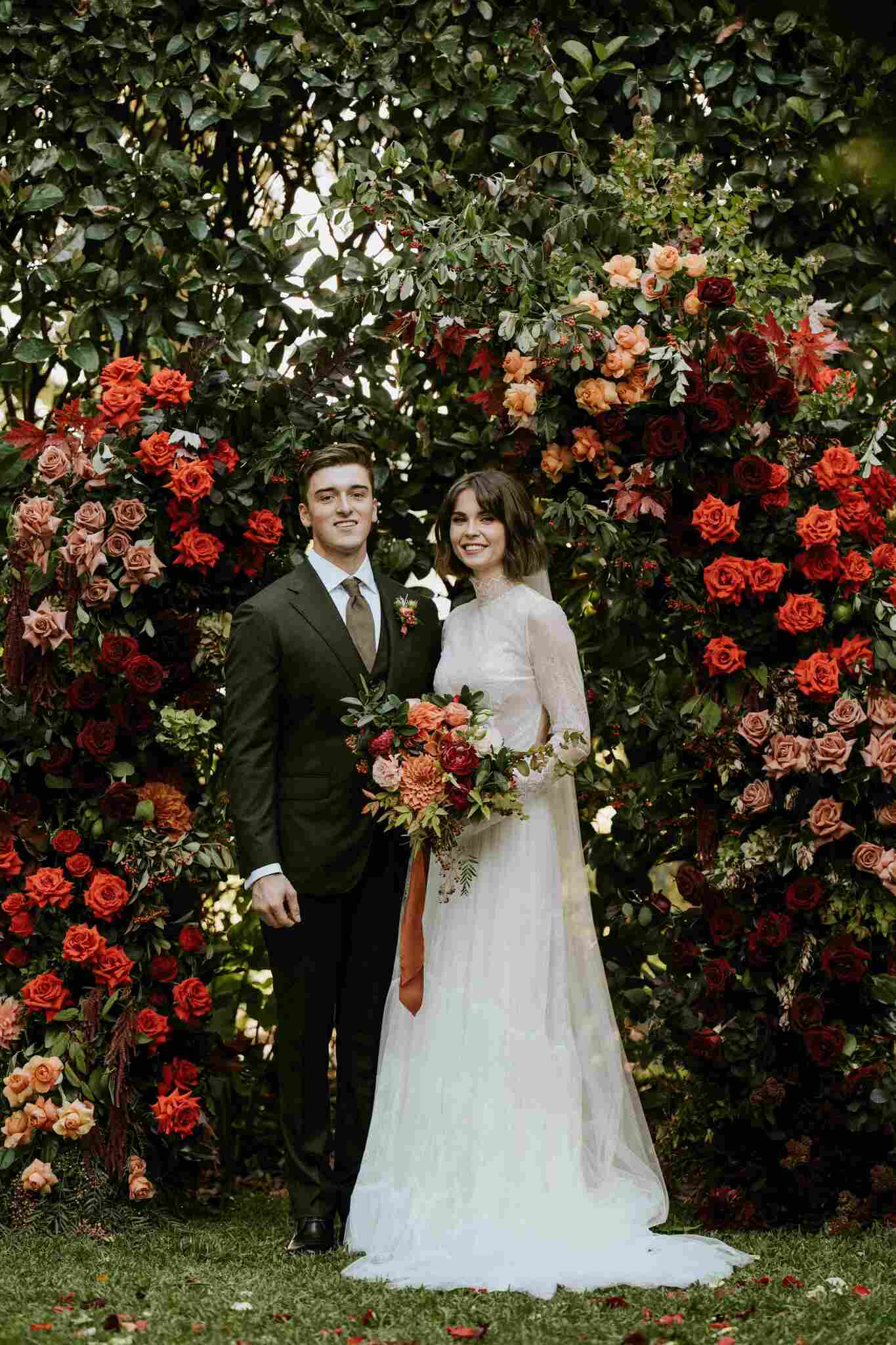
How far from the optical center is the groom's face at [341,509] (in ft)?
12.5

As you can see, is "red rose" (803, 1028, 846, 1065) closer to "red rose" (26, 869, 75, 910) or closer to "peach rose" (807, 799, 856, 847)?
"peach rose" (807, 799, 856, 847)

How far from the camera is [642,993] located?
4465mm

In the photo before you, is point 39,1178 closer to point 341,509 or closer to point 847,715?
point 341,509

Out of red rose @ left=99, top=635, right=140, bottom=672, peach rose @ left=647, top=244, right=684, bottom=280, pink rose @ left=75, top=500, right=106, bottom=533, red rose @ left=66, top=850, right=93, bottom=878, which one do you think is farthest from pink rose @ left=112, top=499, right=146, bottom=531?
peach rose @ left=647, top=244, right=684, bottom=280

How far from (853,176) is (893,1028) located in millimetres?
2958

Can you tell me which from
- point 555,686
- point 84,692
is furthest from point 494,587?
point 84,692

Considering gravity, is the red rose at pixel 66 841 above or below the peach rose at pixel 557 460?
below

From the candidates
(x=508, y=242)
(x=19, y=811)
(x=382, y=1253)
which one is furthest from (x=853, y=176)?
(x=19, y=811)

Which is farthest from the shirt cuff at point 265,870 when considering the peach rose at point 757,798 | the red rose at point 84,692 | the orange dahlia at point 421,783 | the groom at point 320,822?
the peach rose at point 757,798

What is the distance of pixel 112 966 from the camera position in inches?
157

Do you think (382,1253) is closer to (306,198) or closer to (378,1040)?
(378,1040)

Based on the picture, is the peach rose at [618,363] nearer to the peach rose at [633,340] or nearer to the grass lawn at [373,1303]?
the peach rose at [633,340]

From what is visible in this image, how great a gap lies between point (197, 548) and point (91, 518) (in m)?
0.31

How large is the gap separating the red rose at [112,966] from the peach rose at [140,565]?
3.45 ft
